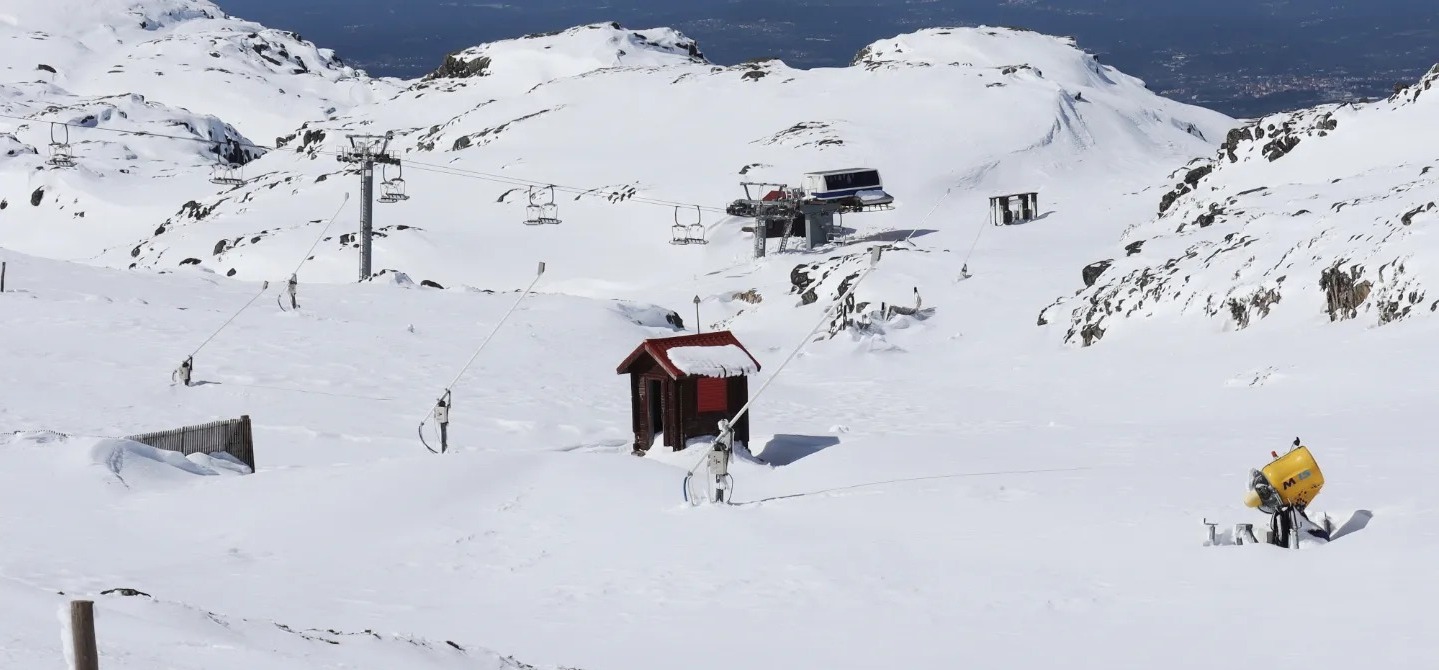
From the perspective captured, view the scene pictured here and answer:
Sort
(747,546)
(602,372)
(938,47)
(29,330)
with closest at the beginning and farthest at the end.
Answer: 1. (747,546)
2. (29,330)
3. (602,372)
4. (938,47)

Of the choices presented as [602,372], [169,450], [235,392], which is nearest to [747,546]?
[169,450]

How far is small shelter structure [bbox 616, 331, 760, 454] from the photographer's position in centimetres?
2709

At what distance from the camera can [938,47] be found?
159000mm

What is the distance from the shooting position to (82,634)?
722cm

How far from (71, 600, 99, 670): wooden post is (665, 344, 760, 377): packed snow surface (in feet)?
64.1

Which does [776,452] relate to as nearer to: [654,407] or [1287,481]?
[654,407]

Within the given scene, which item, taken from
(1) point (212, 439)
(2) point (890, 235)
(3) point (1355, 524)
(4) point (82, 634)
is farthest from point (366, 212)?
(4) point (82, 634)

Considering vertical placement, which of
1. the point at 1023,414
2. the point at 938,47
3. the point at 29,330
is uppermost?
the point at 938,47

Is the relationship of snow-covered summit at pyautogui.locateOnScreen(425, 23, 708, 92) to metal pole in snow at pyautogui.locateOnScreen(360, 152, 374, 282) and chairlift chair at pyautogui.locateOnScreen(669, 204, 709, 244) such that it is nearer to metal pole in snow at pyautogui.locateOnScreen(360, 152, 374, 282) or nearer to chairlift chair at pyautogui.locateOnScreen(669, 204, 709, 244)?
chairlift chair at pyautogui.locateOnScreen(669, 204, 709, 244)

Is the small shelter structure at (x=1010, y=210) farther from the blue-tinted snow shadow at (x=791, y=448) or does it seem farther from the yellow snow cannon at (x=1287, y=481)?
the yellow snow cannon at (x=1287, y=481)

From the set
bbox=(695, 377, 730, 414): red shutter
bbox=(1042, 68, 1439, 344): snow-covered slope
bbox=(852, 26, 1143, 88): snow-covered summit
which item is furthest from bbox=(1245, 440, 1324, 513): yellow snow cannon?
bbox=(852, 26, 1143, 88): snow-covered summit

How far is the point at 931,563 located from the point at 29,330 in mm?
29656

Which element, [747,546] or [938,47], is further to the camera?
[938,47]

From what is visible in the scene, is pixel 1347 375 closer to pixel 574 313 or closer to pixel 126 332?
pixel 574 313
